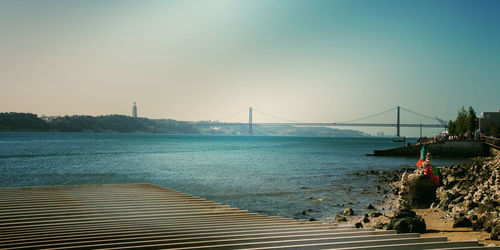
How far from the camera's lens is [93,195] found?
1028cm

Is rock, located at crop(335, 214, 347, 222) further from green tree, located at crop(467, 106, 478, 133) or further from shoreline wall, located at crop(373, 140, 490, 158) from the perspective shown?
green tree, located at crop(467, 106, 478, 133)

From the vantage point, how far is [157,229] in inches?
243

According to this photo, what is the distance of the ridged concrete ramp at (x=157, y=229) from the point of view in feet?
16.4

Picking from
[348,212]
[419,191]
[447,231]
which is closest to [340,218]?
[348,212]

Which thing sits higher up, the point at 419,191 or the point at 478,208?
the point at 478,208

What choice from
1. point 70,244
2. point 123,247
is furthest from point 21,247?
point 123,247

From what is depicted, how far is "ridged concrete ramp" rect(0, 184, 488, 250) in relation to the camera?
16.4 feet

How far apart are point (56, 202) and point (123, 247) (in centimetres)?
526

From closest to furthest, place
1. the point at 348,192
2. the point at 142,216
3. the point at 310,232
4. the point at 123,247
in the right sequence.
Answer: the point at 123,247 < the point at 310,232 < the point at 142,216 < the point at 348,192

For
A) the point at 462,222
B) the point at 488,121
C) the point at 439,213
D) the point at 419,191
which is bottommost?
the point at 439,213

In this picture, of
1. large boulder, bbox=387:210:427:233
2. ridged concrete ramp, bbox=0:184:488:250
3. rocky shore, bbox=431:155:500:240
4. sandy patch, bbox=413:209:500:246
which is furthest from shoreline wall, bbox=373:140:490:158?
ridged concrete ramp, bbox=0:184:488:250

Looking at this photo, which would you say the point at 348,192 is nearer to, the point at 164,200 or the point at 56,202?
the point at 164,200

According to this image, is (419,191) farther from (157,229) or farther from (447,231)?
(157,229)

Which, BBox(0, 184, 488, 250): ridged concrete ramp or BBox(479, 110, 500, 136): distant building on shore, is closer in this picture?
BBox(0, 184, 488, 250): ridged concrete ramp
